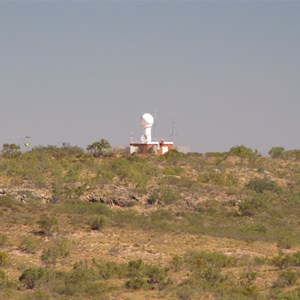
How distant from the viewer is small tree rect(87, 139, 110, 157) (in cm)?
5966

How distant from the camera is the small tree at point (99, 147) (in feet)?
196

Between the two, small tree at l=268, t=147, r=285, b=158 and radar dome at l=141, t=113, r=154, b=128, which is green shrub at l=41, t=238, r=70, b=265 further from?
small tree at l=268, t=147, r=285, b=158

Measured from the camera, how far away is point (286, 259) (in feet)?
89.8

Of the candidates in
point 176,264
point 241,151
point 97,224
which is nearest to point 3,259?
point 176,264

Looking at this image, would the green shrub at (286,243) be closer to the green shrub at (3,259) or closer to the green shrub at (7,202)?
the green shrub at (3,259)

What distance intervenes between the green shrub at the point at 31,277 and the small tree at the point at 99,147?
3542 cm

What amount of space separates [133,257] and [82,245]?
277cm

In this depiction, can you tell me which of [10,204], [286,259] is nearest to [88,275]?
[286,259]

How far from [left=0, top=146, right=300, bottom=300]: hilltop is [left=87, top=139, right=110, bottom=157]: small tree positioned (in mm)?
1794

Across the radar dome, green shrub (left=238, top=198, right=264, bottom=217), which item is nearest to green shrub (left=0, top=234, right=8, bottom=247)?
green shrub (left=238, top=198, right=264, bottom=217)

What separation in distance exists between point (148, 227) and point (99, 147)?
25484 millimetres

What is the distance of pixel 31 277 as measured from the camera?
78.5ft

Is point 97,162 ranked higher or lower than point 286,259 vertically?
higher

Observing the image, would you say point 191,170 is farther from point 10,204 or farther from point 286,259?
point 286,259
